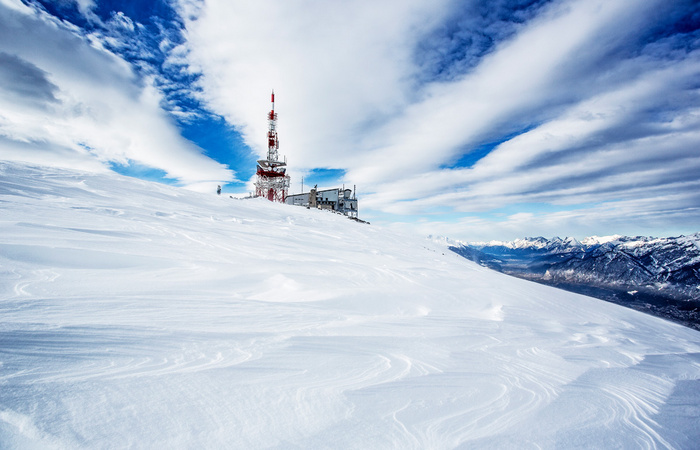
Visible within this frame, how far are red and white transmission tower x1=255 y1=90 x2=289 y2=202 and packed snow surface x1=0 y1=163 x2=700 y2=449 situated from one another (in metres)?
43.1

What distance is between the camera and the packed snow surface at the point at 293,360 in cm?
167

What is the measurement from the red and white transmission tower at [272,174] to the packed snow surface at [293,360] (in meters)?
43.1

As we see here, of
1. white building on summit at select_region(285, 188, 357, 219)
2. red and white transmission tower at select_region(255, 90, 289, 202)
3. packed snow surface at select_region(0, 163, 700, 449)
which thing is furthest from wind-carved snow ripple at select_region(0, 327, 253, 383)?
white building on summit at select_region(285, 188, 357, 219)

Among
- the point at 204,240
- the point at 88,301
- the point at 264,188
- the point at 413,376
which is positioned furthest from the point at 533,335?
the point at 264,188

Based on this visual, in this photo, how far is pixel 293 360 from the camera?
2467 millimetres

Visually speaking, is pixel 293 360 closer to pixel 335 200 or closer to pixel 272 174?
pixel 272 174

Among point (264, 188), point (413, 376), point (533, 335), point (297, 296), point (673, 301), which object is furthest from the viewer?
point (673, 301)

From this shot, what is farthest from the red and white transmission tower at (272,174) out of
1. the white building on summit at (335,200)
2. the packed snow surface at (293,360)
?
the packed snow surface at (293,360)

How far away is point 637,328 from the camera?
5.30 meters

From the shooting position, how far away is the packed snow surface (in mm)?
1668

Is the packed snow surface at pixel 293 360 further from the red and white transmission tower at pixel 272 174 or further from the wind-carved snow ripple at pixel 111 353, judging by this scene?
the red and white transmission tower at pixel 272 174

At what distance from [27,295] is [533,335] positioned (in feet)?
19.7

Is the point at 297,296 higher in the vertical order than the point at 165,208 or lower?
lower

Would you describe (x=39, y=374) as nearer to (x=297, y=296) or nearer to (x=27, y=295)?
(x=27, y=295)
